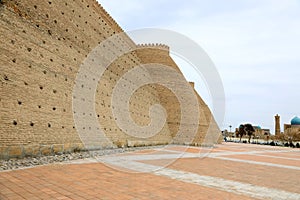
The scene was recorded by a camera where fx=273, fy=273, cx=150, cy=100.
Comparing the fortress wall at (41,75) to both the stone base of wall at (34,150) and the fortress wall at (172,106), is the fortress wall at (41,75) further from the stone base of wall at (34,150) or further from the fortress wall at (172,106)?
the fortress wall at (172,106)

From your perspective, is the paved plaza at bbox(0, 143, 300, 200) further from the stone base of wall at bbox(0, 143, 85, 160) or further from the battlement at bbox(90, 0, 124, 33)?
the battlement at bbox(90, 0, 124, 33)

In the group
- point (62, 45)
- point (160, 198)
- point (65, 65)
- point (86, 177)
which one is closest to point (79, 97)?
point (65, 65)

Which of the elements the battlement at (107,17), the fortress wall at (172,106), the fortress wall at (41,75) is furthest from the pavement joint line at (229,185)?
the fortress wall at (172,106)

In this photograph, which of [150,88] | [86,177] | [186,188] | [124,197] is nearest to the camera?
[124,197]

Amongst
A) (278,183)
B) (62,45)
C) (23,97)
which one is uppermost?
(62,45)

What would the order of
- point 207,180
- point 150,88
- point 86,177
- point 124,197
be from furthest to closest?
point 150,88
point 207,180
point 86,177
point 124,197

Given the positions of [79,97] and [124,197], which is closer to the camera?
[124,197]

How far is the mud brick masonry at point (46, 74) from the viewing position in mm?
8539

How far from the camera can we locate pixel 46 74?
10500mm

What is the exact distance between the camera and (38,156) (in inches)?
357

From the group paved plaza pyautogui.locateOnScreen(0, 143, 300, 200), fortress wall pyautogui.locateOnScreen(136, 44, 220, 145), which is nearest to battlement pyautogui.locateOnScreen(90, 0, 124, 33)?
fortress wall pyautogui.locateOnScreen(136, 44, 220, 145)

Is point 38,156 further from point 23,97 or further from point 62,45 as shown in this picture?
point 62,45

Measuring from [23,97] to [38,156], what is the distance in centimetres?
202

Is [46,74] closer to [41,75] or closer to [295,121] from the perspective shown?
[41,75]
